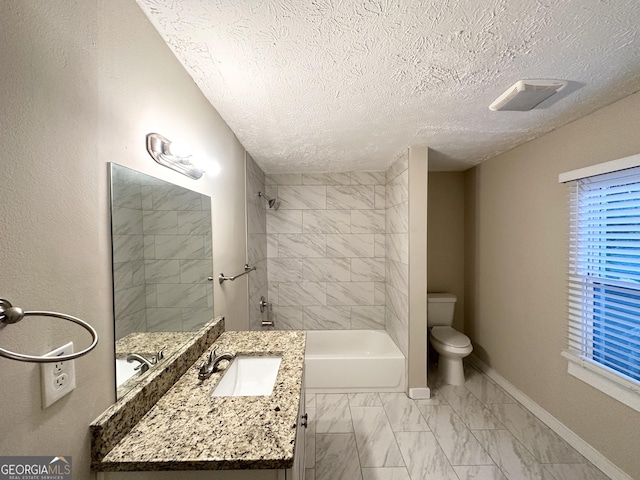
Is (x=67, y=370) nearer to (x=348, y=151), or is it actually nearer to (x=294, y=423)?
(x=294, y=423)

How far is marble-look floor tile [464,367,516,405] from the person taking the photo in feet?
8.25

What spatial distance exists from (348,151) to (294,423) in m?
2.26

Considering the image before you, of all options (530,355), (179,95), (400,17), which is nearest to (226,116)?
(179,95)

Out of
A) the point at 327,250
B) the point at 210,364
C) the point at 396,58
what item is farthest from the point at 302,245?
the point at 396,58

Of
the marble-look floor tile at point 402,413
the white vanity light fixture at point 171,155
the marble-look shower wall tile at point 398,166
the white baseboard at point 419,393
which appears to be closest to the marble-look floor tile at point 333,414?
the marble-look floor tile at point 402,413

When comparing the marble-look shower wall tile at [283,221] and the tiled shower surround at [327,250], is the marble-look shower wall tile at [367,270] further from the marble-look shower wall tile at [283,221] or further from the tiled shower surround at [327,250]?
the marble-look shower wall tile at [283,221]

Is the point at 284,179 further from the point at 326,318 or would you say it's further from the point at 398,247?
the point at 326,318

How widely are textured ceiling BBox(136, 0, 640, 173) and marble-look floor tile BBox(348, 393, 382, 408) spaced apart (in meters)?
2.39

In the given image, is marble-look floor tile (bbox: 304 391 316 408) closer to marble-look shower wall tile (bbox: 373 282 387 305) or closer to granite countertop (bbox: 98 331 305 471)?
marble-look shower wall tile (bbox: 373 282 387 305)

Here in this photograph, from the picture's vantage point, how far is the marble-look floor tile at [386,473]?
5.61 ft

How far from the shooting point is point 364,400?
2.55 metres

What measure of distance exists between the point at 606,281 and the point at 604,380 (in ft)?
2.05

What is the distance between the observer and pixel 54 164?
2.22 ft

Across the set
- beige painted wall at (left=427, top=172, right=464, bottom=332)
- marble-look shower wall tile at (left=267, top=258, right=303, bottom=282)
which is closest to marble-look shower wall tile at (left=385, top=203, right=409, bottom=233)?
beige painted wall at (left=427, top=172, right=464, bottom=332)
